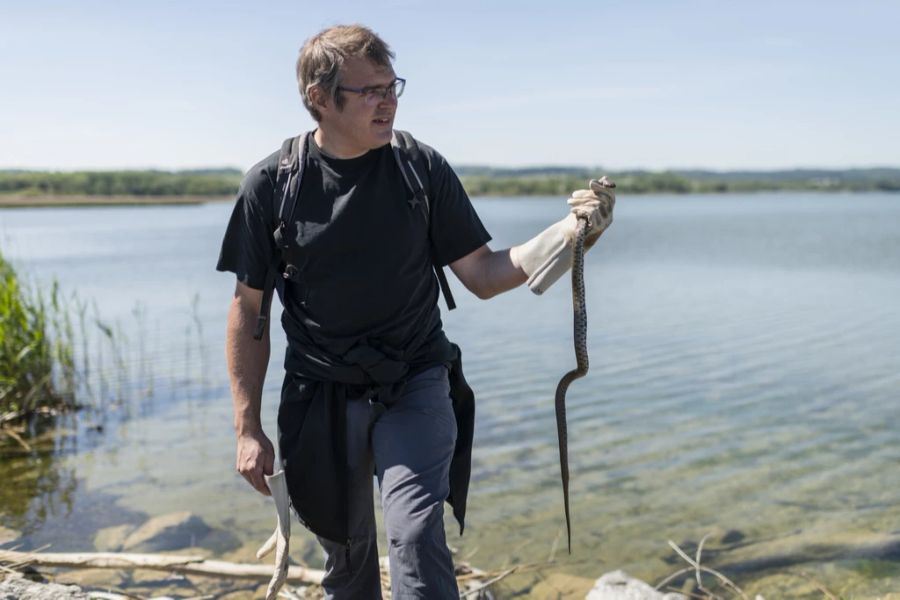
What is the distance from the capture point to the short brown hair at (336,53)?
3119 millimetres

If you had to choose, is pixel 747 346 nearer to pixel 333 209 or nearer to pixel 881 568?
pixel 881 568

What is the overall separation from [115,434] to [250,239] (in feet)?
21.7

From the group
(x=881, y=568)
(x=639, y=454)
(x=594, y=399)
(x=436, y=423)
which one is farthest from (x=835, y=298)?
(x=436, y=423)

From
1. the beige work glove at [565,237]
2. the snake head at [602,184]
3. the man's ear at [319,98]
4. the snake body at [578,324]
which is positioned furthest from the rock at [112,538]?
the snake head at [602,184]

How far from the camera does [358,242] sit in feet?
10.3

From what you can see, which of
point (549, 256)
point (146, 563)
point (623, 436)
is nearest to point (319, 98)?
point (549, 256)

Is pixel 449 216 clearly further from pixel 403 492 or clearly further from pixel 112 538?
pixel 112 538

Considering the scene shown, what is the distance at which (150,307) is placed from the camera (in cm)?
1708

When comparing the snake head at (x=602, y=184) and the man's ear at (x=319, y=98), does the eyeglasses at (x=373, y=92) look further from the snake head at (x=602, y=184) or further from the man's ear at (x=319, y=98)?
the snake head at (x=602, y=184)

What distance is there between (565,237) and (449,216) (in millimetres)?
442

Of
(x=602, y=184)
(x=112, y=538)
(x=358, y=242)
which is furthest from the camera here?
(x=112, y=538)

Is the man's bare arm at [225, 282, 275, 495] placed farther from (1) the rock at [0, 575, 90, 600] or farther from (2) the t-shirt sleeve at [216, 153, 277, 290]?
(1) the rock at [0, 575, 90, 600]

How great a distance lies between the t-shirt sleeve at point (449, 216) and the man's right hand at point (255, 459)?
0.96m

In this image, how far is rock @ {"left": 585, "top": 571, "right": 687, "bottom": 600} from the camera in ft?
15.0
